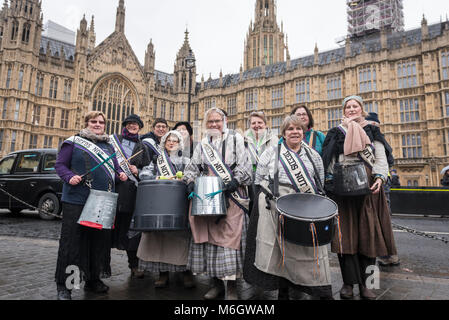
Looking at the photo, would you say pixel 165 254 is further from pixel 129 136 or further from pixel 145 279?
pixel 129 136

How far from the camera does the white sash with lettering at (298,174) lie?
116 inches

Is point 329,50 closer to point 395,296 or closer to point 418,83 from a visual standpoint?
point 418,83

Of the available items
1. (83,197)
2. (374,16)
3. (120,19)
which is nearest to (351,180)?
(83,197)

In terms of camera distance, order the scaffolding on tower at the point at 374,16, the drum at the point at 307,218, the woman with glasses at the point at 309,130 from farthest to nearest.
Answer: the scaffolding on tower at the point at 374,16
the woman with glasses at the point at 309,130
the drum at the point at 307,218

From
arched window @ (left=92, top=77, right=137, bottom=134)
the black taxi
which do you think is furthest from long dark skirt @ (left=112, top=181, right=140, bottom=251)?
arched window @ (left=92, top=77, right=137, bottom=134)

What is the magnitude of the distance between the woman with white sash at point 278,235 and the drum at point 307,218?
0.18m

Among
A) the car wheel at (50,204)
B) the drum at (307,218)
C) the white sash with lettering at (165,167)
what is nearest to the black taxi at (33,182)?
the car wheel at (50,204)

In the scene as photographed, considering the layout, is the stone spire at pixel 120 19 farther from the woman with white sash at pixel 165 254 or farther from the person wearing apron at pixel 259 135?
the woman with white sash at pixel 165 254

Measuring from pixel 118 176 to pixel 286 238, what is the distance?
2214 millimetres

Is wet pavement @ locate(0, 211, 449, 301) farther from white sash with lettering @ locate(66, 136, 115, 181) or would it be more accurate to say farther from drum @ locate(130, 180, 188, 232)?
white sash with lettering @ locate(66, 136, 115, 181)

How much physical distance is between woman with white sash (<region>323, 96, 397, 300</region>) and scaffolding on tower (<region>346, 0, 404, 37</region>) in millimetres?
39234

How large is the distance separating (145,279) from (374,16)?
143ft

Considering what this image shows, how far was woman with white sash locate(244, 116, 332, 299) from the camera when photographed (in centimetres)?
274

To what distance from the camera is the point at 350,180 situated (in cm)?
305
